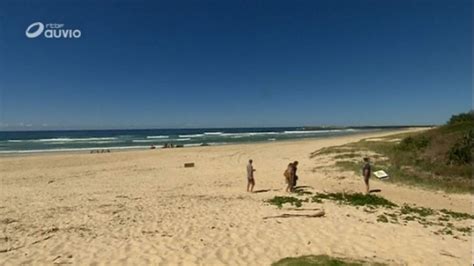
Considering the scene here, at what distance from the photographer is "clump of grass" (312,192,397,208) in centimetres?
1245

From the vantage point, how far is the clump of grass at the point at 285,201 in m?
12.2

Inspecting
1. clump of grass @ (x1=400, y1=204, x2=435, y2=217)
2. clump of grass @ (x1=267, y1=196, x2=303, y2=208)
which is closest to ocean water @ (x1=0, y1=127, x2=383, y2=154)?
clump of grass @ (x1=267, y1=196, x2=303, y2=208)

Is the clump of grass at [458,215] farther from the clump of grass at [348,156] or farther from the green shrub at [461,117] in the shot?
the green shrub at [461,117]

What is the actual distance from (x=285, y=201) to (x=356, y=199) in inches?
105

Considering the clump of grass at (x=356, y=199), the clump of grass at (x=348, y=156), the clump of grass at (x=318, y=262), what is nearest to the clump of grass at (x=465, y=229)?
the clump of grass at (x=356, y=199)

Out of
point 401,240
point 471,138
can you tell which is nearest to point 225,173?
point 471,138

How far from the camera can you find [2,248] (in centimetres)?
784

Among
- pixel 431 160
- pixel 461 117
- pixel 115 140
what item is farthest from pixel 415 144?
pixel 115 140

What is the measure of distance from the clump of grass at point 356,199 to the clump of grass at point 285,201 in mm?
689

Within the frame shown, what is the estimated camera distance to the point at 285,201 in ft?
41.9

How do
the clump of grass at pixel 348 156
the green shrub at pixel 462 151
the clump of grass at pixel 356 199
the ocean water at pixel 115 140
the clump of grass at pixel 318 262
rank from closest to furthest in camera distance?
the clump of grass at pixel 318 262 < the clump of grass at pixel 356 199 < the green shrub at pixel 462 151 < the clump of grass at pixel 348 156 < the ocean water at pixel 115 140

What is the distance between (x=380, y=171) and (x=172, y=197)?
10.7 meters

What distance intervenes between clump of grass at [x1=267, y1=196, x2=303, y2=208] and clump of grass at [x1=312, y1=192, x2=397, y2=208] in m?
0.69

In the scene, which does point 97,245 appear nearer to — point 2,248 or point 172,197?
point 2,248
